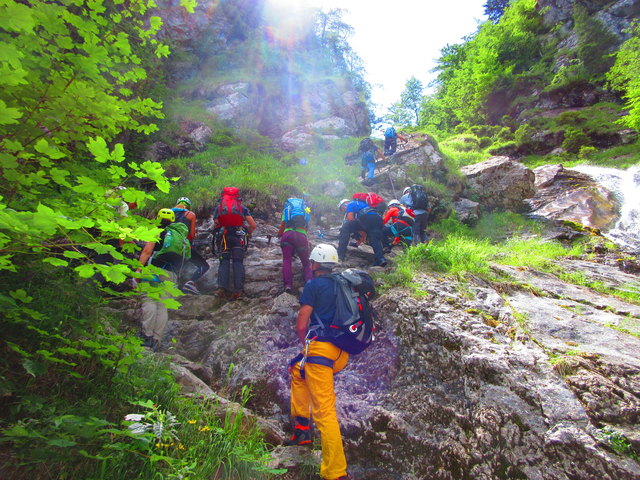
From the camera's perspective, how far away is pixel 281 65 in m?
26.2

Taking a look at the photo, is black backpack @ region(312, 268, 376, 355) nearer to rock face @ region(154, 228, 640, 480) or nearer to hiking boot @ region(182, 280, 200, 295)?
Answer: rock face @ region(154, 228, 640, 480)

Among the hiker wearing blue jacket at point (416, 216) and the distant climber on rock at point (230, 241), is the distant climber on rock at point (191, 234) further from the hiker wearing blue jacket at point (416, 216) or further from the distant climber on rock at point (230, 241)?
the hiker wearing blue jacket at point (416, 216)

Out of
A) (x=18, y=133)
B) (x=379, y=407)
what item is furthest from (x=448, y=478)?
(x=18, y=133)

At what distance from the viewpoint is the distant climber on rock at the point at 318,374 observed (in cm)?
314

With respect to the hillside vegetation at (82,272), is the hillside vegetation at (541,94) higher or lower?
higher

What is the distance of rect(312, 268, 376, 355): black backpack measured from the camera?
11.7 ft

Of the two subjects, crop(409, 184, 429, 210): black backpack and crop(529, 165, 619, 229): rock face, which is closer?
crop(409, 184, 429, 210): black backpack

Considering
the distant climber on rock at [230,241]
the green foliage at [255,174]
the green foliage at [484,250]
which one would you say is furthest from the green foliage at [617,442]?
the green foliage at [255,174]

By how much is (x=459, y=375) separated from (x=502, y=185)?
41.4ft

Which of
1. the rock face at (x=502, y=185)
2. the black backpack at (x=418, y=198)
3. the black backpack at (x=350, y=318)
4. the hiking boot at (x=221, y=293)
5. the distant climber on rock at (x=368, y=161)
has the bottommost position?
the black backpack at (x=350, y=318)

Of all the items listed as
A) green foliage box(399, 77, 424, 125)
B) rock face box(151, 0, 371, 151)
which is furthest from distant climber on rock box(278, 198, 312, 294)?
green foliage box(399, 77, 424, 125)

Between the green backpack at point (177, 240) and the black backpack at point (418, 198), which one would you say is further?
the black backpack at point (418, 198)

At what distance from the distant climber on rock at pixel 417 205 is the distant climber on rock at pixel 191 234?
5.99m

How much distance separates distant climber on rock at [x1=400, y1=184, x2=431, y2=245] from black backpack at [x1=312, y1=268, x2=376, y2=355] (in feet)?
19.1
